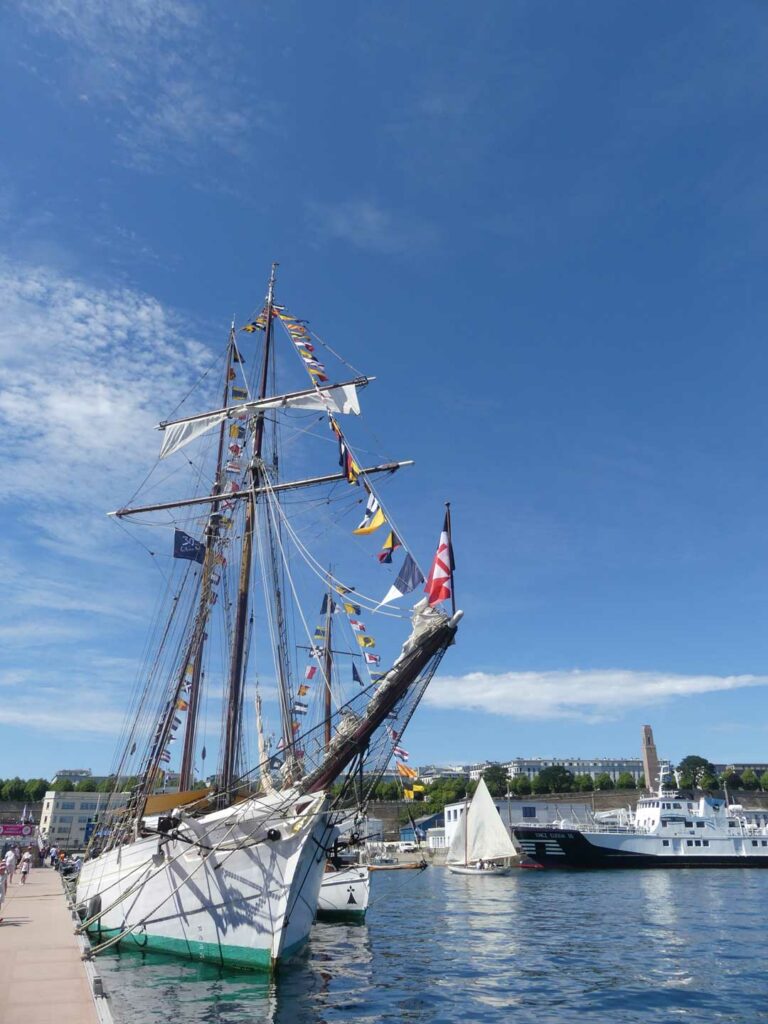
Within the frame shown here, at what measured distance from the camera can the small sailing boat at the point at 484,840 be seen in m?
65.3

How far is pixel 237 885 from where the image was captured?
19.1 metres

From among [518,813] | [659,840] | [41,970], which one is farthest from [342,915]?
[518,813]

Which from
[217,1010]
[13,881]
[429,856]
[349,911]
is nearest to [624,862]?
[429,856]

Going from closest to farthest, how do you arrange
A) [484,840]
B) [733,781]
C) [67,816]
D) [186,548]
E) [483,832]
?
1. [186,548]
2. [484,840]
3. [483,832]
4. [67,816]
5. [733,781]

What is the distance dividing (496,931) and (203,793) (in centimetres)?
1358

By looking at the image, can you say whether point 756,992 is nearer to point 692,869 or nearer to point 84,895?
point 84,895

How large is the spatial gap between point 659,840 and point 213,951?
6320cm

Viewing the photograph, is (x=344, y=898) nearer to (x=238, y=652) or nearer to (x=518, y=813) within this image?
(x=238, y=652)

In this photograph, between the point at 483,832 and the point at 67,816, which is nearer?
the point at 483,832

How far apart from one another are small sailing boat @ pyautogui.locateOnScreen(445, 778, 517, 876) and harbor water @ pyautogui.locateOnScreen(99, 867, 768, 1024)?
99.8ft

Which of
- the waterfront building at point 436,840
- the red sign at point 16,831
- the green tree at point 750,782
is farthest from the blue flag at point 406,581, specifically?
the green tree at point 750,782

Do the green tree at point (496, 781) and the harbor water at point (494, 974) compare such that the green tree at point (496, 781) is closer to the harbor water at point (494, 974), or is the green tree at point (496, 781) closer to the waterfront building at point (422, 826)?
the waterfront building at point (422, 826)

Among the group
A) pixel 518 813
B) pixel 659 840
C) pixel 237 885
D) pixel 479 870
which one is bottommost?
pixel 479 870

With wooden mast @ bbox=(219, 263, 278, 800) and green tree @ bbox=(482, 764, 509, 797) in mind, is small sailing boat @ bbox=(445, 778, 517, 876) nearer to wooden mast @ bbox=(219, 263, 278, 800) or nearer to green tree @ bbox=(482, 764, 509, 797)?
wooden mast @ bbox=(219, 263, 278, 800)
